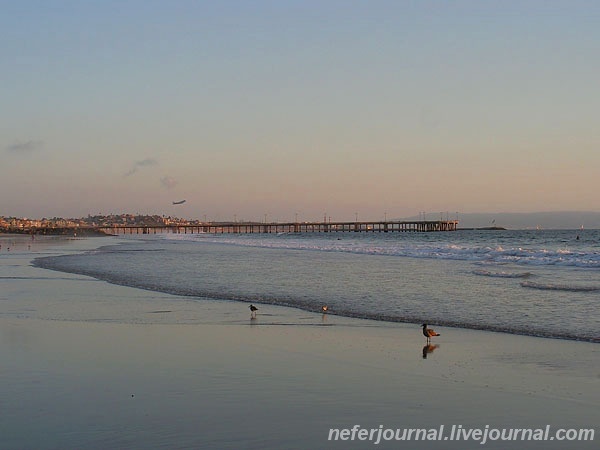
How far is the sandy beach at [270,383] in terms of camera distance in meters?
5.97

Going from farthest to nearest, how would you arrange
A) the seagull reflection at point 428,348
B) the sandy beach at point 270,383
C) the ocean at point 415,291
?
1. the ocean at point 415,291
2. the seagull reflection at point 428,348
3. the sandy beach at point 270,383

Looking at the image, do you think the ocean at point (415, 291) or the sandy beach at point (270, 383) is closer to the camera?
the sandy beach at point (270, 383)

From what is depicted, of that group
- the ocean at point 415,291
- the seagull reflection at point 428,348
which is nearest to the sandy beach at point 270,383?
the seagull reflection at point 428,348

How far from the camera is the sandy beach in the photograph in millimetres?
5973

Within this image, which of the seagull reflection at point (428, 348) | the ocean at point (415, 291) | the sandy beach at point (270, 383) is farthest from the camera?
the ocean at point (415, 291)

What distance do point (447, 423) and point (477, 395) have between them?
1.18 metres

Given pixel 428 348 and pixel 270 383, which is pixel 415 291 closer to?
pixel 428 348

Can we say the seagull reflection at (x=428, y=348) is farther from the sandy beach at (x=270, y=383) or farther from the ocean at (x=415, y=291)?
the ocean at (x=415, y=291)

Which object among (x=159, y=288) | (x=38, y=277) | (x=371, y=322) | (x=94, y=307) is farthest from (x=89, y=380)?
(x=38, y=277)

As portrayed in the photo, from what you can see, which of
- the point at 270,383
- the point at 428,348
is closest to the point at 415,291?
the point at 428,348

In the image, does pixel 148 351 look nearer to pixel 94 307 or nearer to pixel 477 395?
pixel 477 395

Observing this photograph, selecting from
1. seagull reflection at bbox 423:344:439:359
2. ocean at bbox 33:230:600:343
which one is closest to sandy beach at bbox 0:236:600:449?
seagull reflection at bbox 423:344:439:359

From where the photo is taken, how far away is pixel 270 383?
775 cm

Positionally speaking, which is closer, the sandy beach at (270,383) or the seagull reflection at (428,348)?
the sandy beach at (270,383)
